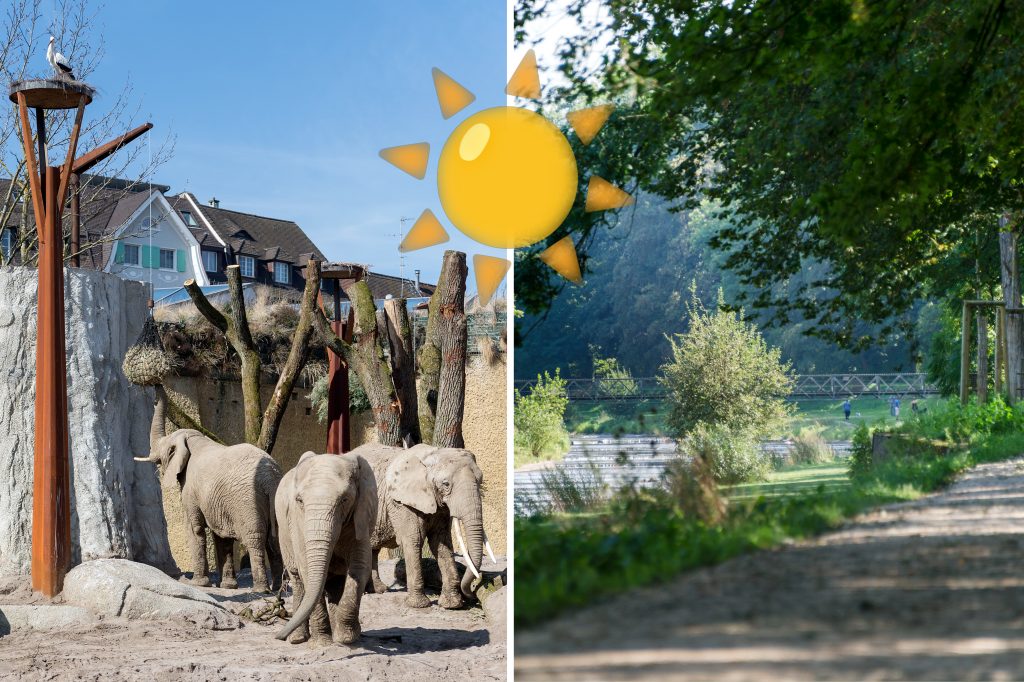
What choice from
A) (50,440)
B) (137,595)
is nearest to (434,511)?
(137,595)

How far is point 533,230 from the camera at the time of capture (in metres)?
4.63

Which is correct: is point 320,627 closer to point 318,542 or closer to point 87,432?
point 318,542

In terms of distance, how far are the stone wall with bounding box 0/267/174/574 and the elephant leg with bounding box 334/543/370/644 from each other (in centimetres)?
204

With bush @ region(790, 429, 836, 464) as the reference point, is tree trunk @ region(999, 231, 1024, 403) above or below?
above

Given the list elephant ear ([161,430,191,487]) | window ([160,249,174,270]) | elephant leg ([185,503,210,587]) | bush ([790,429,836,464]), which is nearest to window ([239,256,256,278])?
window ([160,249,174,270])

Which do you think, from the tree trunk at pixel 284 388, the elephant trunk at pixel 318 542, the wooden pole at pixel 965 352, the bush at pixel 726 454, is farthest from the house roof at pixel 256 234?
the bush at pixel 726 454

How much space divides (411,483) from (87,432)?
2060 mm

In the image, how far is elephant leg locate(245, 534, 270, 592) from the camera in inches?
288

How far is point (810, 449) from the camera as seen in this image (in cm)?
503

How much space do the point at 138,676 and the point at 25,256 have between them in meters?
8.02

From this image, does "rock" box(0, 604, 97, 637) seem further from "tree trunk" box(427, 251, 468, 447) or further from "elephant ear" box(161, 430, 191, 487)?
"tree trunk" box(427, 251, 468, 447)

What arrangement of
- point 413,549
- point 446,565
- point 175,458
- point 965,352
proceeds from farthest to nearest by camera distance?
point 175,458 < point 965,352 < point 413,549 < point 446,565

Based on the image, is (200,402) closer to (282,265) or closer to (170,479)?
(170,479)

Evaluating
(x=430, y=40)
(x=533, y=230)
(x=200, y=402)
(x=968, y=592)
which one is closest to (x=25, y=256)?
(x=200, y=402)
